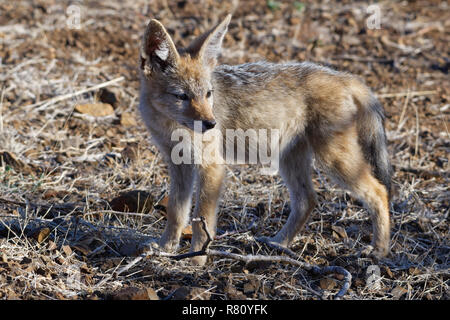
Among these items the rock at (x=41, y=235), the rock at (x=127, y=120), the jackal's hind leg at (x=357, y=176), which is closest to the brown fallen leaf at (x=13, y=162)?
the rock at (x=127, y=120)

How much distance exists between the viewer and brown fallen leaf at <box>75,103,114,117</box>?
6.53 metres

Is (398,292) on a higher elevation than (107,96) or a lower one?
lower

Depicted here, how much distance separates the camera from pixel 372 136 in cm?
477

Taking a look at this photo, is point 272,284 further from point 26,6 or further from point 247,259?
point 26,6

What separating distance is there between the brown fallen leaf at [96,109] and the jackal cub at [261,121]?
214cm

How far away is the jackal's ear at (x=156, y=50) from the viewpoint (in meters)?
4.15

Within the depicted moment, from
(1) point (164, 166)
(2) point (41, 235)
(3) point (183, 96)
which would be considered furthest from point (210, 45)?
(2) point (41, 235)

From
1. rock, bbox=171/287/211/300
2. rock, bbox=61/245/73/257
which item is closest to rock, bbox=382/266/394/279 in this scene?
rock, bbox=171/287/211/300

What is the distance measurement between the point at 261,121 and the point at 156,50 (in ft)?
3.32

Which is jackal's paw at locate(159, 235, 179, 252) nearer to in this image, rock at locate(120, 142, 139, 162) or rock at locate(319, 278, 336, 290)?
rock at locate(319, 278, 336, 290)

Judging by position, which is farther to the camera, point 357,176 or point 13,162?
point 13,162

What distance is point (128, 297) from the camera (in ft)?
11.6

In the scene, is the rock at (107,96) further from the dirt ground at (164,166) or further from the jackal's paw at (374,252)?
the jackal's paw at (374,252)

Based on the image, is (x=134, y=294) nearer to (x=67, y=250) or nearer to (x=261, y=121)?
(x=67, y=250)
